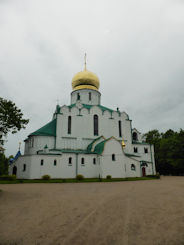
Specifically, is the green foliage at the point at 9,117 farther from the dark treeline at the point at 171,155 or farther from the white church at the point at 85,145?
the dark treeline at the point at 171,155

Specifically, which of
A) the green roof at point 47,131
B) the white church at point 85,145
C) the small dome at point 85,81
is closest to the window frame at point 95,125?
the white church at point 85,145

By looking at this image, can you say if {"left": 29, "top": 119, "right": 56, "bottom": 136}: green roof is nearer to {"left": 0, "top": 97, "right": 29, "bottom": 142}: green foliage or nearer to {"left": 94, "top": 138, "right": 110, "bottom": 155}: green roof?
{"left": 94, "top": 138, "right": 110, "bottom": 155}: green roof

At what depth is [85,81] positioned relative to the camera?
119 feet

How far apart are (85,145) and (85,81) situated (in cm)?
1493

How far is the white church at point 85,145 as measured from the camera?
24.7 metres

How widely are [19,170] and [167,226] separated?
24.0m

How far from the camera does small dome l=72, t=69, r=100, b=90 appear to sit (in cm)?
3622

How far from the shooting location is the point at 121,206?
7488mm

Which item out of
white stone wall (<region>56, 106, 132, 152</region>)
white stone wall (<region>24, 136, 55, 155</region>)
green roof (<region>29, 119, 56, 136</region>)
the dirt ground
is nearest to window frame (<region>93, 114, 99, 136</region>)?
white stone wall (<region>56, 106, 132, 152</region>)

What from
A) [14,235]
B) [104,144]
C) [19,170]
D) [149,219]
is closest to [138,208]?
[149,219]

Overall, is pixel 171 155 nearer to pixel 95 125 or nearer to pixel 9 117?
pixel 95 125

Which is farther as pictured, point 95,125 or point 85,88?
point 85,88

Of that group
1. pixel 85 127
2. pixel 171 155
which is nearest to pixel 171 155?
pixel 171 155

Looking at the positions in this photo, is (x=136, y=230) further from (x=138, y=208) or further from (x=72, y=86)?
(x=72, y=86)
